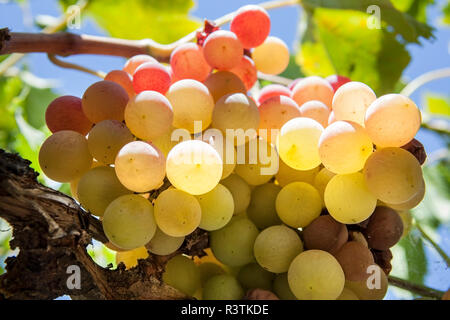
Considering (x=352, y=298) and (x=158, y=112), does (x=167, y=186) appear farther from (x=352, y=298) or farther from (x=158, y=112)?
(x=352, y=298)

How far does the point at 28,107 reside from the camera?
1389mm

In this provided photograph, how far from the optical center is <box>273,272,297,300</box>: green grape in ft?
2.15

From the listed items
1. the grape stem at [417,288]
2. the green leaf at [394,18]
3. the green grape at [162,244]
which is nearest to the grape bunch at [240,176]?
the green grape at [162,244]

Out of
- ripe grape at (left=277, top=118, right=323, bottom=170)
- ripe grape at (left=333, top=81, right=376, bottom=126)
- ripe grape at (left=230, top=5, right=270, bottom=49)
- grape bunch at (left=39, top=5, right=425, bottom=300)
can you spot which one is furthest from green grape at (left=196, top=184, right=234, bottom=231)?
ripe grape at (left=230, top=5, right=270, bottom=49)

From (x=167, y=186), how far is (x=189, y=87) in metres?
0.16

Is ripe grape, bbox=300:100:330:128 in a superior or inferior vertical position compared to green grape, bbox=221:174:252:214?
superior

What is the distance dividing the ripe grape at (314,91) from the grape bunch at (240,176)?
0.19 ft

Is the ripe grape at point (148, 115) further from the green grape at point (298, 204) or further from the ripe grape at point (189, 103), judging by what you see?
the green grape at point (298, 204)

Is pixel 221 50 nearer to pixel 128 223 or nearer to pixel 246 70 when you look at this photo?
pixel 246 70

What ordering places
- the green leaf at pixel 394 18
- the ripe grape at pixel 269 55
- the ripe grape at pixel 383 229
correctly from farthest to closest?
the green leaf at pixel 394 18, the ripe grape at pixel 269 55, the ripe grape at pixel 383 229

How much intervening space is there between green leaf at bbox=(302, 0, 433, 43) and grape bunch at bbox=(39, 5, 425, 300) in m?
0.49

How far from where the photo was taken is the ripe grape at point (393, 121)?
604 millimetres

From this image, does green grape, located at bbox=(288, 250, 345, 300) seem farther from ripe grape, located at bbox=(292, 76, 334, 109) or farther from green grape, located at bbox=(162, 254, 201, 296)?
ripe grape, located at bbox=(292, 76, 334, 109)

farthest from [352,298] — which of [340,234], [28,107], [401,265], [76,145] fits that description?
[28,107]
